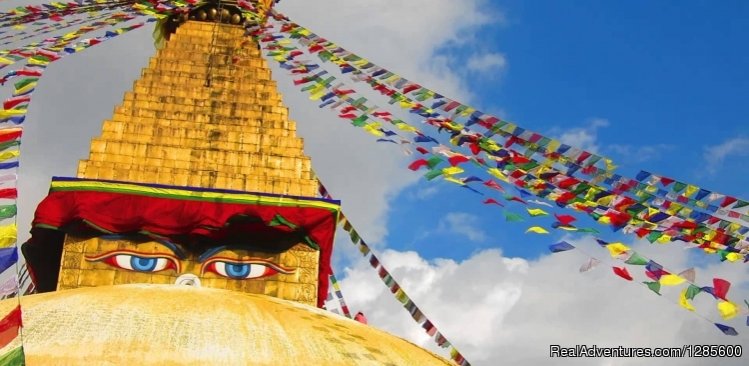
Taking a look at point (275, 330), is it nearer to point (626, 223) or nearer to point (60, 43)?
point (626, 223)

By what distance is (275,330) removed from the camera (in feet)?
20.9

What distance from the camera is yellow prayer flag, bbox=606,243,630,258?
655cm

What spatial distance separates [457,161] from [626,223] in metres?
1.78

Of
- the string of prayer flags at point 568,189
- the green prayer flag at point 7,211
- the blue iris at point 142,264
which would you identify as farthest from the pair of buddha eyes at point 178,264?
the green prayer flag at point 7,211

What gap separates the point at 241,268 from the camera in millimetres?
9773

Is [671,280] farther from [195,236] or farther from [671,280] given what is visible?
[195,236]

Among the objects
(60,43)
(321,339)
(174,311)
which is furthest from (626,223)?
(60,43)

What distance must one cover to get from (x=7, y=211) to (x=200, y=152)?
18.4ft

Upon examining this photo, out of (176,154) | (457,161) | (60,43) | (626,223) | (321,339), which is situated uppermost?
(60,43)

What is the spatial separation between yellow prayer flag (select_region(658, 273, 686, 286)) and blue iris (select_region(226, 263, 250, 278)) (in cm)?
535

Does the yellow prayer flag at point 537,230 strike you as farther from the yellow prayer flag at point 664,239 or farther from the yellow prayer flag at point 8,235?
the yellow prayer flag at point 8,235

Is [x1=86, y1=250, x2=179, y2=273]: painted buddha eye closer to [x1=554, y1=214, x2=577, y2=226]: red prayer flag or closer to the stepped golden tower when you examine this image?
the stepped golden tower

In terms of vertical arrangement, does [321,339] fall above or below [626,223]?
below

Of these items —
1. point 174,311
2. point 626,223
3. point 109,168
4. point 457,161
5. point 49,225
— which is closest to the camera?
point 174,311
